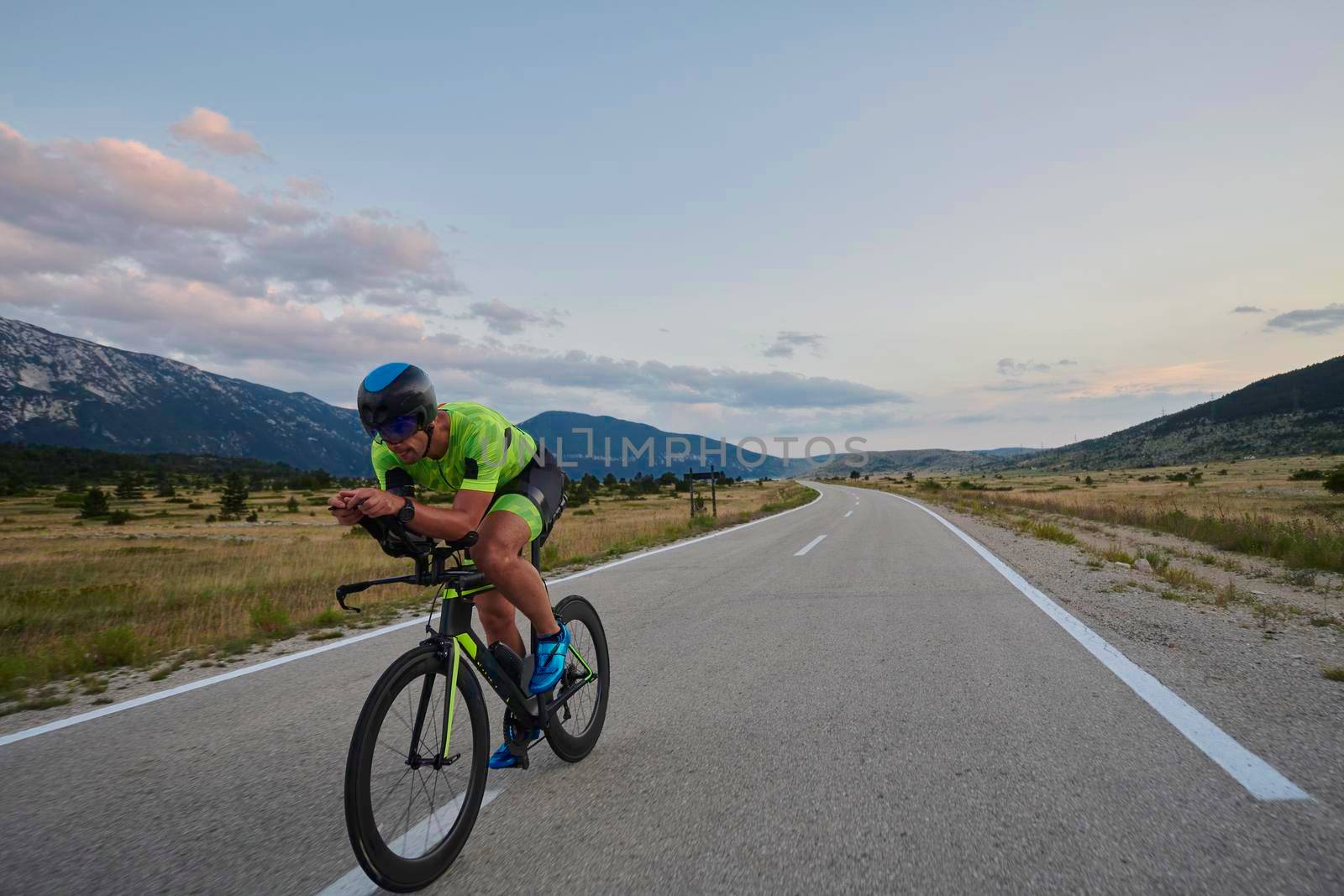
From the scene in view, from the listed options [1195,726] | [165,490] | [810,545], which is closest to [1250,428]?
[810,545]

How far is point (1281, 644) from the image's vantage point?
5625 millimetres

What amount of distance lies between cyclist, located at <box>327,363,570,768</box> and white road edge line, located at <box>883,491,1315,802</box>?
3.13 meters

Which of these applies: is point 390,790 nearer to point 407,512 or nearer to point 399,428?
point 407,512

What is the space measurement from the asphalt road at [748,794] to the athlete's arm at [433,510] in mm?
1243

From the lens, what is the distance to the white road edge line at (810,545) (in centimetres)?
1302

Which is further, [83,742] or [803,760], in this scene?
[83,742]

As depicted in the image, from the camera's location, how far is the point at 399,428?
2.69 metres

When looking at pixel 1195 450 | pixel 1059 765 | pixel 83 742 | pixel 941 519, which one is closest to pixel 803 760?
pixel 1059 765

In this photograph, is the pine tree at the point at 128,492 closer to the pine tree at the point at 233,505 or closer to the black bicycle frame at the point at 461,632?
the pine tree at the point at 233,505

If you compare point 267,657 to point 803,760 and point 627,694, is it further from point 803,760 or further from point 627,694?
point 803,760

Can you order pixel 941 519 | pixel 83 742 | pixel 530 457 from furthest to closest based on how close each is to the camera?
pixel 941 519 → pixel 83 742 → pixel 530 457

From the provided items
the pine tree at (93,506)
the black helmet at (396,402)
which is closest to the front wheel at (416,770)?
the black helmet at (396,402)

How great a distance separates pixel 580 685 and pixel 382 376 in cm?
184

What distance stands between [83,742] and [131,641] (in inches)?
107
